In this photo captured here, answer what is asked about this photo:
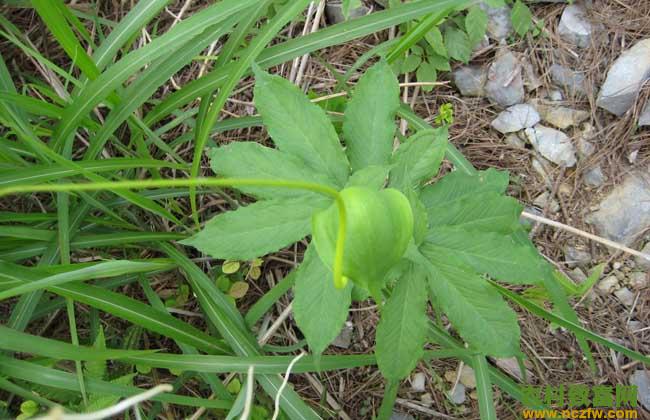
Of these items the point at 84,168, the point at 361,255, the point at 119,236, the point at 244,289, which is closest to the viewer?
the point at 361,255

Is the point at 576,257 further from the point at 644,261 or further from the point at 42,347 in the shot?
the point at 42,347

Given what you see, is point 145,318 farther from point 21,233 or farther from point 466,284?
point 466,284

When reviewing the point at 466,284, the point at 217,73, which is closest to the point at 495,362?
the point at 466,284

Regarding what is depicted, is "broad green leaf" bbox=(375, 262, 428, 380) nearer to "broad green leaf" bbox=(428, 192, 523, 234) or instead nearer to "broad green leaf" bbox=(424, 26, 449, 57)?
"broad green leaf" bbox=(428, 192, 523, 234)

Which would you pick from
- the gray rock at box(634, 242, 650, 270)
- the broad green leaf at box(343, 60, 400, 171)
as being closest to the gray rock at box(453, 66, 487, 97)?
the gray rock at box(634, 242, 650, 270)

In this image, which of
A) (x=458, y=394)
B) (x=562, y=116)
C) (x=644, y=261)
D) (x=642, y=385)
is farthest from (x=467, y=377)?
(x=562, y=116)

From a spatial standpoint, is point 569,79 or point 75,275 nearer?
point 75,275
